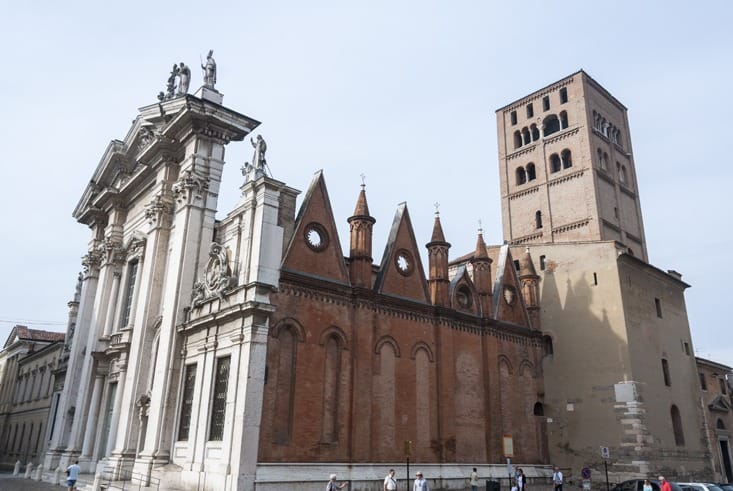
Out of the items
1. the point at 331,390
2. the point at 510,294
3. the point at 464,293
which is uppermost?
the point at 510,294

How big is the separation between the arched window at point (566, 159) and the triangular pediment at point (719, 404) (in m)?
17.0

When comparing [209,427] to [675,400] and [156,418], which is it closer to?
[156,418]

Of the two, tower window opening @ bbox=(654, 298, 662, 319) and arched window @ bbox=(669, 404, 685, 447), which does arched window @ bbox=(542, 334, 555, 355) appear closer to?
tower window opening @ bbox=(654, 298, 662, 319)

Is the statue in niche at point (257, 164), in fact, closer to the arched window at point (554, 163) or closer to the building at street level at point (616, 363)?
the building at street level at point (616, 363)

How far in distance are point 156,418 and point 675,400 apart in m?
23.3

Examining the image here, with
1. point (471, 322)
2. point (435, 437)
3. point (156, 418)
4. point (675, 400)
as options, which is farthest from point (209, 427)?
point (675, 400)

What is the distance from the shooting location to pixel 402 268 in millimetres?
25078

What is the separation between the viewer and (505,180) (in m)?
45.2

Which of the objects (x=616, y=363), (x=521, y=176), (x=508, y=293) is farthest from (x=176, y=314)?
(x=521, y=176)

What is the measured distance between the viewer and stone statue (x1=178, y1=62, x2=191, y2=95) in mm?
25367

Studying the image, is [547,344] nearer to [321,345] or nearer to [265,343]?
[321,345]

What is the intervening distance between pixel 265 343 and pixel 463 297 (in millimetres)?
11955

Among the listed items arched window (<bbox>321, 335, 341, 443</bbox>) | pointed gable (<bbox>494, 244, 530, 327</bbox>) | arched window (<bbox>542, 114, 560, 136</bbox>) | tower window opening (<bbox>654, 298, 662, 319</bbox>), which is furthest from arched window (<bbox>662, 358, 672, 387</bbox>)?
arched window (<bbox>542, 114, 560, 136</bbox>)

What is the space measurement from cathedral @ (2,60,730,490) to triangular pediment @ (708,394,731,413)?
1.43m
